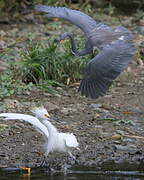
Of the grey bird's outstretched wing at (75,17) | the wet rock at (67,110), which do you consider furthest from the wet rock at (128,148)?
the grey bird's outstretched wing at (75,17)

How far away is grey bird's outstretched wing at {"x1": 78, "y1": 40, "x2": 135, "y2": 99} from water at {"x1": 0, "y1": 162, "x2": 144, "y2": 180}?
36.6 inches

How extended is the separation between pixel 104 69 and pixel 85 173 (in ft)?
4.57

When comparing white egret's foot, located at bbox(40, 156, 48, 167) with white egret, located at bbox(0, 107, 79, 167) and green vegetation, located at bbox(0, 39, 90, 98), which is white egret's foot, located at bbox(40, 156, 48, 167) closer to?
white egret, located at bbox(0, 107, 79, 167)

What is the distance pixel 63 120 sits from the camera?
7953mm

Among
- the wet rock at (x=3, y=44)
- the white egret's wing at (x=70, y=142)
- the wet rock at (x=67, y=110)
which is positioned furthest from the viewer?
the wet rock at (x=3, y=44)

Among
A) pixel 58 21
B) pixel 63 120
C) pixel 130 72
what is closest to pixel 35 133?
pixel 63 120

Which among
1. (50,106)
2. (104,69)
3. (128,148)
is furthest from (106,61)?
(50,106)

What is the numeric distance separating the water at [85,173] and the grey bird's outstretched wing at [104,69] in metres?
0.93

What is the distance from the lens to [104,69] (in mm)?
7008

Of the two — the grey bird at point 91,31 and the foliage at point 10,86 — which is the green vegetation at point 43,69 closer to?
the foliage at point 10,86

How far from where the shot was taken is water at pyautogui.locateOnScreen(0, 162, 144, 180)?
5.96 meters

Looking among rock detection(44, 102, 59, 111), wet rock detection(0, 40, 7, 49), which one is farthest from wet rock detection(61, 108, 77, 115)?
wet rock detection(0, 40, 7, 49)

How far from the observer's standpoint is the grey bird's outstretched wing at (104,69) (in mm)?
6941

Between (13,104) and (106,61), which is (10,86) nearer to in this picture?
(13,104)
